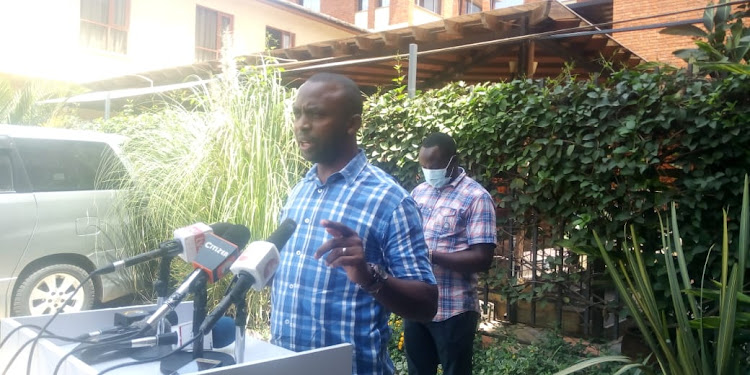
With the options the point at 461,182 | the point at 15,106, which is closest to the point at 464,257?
the point at 461,182

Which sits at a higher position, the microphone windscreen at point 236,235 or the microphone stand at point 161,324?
the microphone windscreen at point 236,235

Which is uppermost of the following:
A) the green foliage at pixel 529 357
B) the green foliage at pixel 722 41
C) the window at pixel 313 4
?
the window at pixel 313 4

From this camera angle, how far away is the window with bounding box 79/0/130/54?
17.2 meters

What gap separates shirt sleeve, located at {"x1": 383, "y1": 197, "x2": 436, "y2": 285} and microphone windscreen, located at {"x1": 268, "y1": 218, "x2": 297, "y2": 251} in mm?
268

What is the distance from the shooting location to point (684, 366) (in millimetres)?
2547

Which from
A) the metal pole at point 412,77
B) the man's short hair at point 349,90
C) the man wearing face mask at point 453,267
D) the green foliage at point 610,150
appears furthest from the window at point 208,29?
the man's short hair at point 349,90

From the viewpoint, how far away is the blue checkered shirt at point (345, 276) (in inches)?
69.2

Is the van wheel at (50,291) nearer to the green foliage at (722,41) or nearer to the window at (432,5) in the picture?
the green foliage at (722,41)

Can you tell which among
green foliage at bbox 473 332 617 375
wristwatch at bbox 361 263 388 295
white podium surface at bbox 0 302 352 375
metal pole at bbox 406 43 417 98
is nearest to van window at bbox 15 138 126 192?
metal pole at bbox 406 43 417 98

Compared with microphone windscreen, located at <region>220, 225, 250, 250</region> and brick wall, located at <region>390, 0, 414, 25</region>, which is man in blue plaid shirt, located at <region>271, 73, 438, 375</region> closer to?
microphone windscreen, located at <region>220, 225, 250, 250</region>

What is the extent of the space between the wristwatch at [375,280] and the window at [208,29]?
1898 cm

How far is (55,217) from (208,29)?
15.0m

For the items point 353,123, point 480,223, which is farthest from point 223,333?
point 480,223

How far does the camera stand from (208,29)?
19.8m
